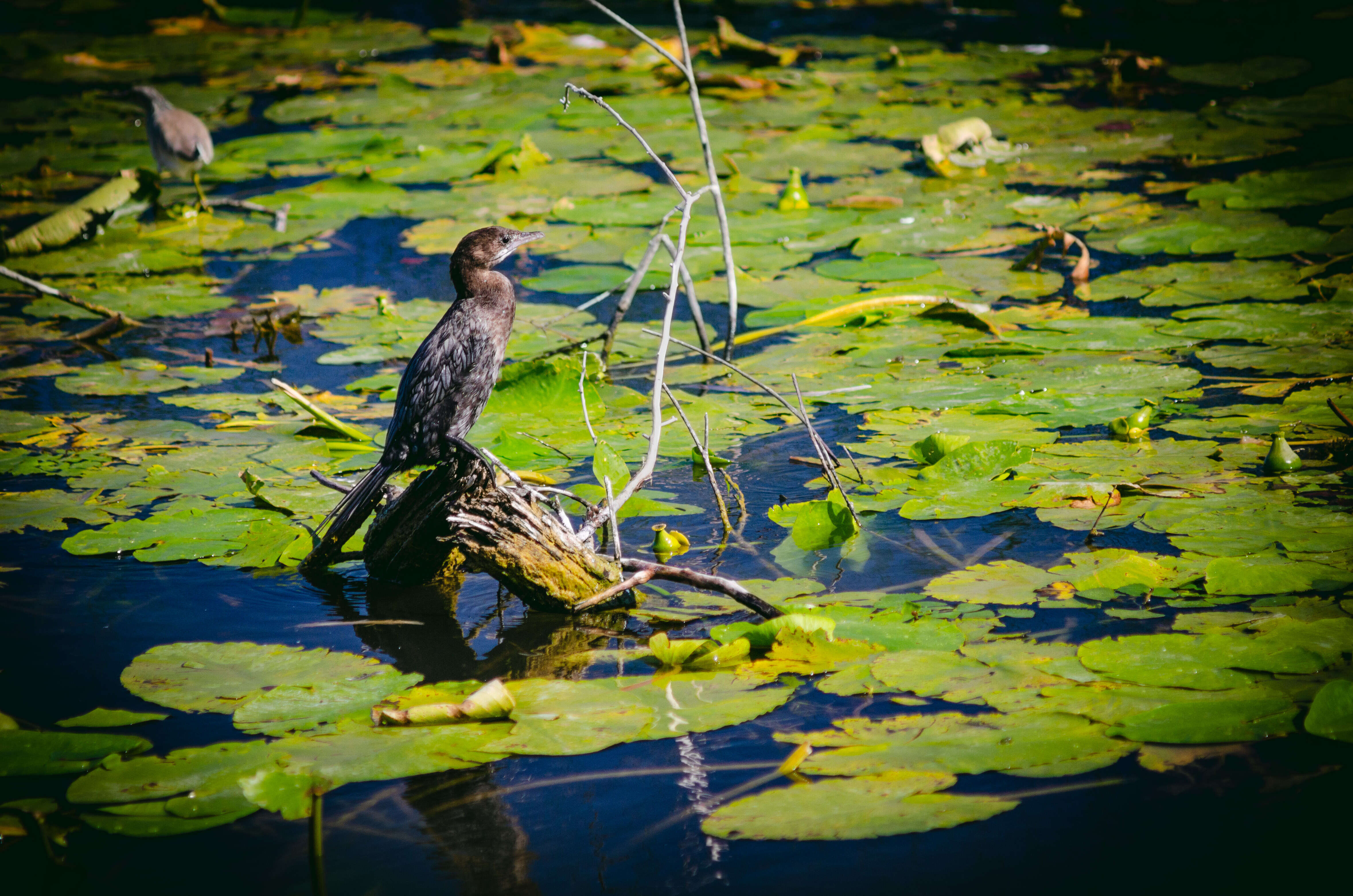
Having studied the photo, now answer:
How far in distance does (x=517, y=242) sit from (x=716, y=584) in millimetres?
1299

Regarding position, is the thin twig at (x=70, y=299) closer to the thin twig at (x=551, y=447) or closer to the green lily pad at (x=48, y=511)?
the green lily pad at (x=48, y=511)

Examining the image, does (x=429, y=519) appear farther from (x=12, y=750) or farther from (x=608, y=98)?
(x=608, y=98)

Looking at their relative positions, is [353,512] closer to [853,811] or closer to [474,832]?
[474,832]

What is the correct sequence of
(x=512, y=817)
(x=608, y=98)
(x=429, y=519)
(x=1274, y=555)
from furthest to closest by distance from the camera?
1. (x=608, y=98)
2. (x=429, y=519)
3. (x=1274, y=555)
4. (x=512, y=817)

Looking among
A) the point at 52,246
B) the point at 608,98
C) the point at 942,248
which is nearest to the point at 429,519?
the point at 942,248

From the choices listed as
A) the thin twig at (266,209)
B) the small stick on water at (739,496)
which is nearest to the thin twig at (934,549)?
the small stick on water at (739,496)

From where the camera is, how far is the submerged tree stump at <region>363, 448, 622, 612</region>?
2492 millimetres

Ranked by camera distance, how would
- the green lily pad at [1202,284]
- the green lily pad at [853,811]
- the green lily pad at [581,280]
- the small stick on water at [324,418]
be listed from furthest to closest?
1. the green lily pad at [581,280]
2. the green lily pad at [1202,284]
3. the small stick on water at [324,418]
4. the green lily pad at [853,811]

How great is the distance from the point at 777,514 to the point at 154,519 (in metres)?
1.75

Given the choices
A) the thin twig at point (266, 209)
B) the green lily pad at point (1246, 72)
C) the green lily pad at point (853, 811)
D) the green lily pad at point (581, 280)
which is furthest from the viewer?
the green lily pad at point (1246, 72)

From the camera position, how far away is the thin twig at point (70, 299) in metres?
3.73

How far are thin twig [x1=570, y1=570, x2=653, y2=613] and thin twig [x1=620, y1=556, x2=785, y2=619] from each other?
0.07ft

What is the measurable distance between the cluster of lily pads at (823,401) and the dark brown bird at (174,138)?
0.26 m

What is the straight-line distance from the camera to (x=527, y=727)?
2062mm
